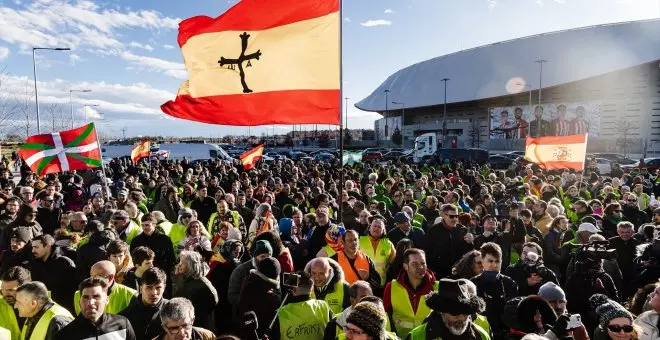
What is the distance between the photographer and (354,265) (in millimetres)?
5082

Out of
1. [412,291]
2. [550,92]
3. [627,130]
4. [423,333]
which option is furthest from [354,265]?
[550,92]

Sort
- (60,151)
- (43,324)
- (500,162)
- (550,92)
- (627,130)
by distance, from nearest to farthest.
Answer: (43,324) < (60,151) < (500,162) < (627,130) < (550,92)

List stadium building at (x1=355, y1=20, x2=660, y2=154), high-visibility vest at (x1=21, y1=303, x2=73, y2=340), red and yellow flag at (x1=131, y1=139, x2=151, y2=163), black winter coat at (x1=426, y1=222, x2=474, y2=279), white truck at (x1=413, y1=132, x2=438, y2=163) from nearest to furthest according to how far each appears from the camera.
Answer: high-visibility vest at (x1=21, y1=303, x2=73, y2=340) → black winter coat at (x1=426, y1=222, x2=474, y2=279) → red and yellow flag at (x1=131, y1=139, x2=151, y2=163) → white truck at (x1=413, y1=132, x2=438, y2=163) → stadium building at (x1=355, y1=20, x2=660, y2=154)

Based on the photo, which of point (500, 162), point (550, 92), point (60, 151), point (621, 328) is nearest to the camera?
point (621, 328)

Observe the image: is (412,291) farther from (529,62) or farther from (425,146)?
(529,62)

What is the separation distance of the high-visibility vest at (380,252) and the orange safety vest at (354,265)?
56 centimetres

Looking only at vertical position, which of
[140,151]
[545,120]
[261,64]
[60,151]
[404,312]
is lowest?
[404,312]

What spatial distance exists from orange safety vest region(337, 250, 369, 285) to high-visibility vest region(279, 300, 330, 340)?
137cm

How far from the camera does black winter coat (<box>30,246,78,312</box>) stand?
4781 millimetres

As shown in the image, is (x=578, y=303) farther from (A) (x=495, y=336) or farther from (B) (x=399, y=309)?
(B) (x=399, y=309)

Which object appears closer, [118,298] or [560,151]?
[118,298]

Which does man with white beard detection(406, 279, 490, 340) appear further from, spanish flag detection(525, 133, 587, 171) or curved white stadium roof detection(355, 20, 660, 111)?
curved white stadium roof detection(355, 20, 660, 111)

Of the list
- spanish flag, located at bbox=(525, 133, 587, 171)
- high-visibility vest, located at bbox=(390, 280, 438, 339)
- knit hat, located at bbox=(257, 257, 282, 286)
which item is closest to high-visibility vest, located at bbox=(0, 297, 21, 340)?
knit hat, located at bbox=(257, 257, 282, 286)

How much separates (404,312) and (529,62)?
78.6 meters
